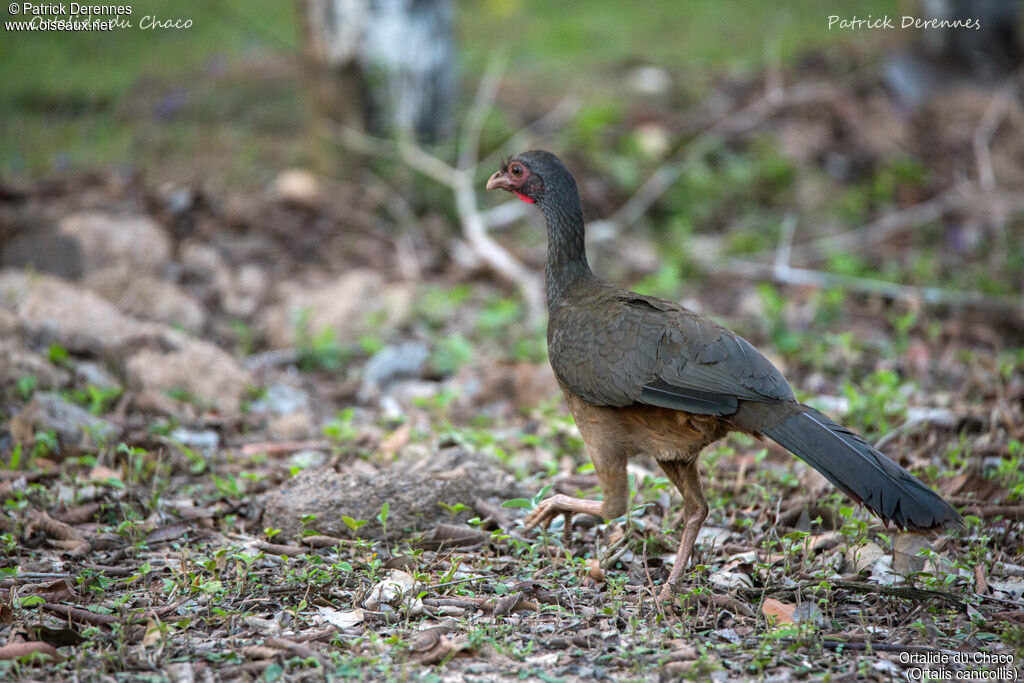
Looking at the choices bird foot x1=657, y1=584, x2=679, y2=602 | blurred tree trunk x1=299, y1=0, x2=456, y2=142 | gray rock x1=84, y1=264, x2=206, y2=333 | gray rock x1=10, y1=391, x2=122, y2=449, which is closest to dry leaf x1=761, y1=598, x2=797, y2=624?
bird foot x1=657, y1=584, x2=679, y2=602

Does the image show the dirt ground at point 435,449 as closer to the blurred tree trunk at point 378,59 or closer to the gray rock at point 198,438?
the gray rock at point 198,438

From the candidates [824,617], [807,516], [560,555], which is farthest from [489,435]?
[824,617]

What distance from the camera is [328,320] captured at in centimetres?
659

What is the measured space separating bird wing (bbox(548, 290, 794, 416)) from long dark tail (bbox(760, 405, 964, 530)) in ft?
0.57

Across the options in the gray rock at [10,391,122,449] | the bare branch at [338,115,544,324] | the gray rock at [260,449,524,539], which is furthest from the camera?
the bare branch at [338,115,544,324]

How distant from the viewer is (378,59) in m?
7.91

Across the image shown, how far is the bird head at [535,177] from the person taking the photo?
439 cm

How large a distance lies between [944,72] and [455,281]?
20.1 ft

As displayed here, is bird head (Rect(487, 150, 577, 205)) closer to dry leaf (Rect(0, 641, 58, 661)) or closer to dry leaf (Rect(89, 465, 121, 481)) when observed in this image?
dry leaf (Rect(89, 465, 121, 481))

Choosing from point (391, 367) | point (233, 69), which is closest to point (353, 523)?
point (391, 367)

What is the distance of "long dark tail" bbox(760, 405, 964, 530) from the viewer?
318 centimetres

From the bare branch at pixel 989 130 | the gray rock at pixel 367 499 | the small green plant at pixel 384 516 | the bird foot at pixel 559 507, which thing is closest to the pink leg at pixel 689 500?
the bird foot at pixel 559 507

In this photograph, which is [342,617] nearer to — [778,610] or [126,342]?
[778,610]

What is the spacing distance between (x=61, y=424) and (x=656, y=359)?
3010mm
